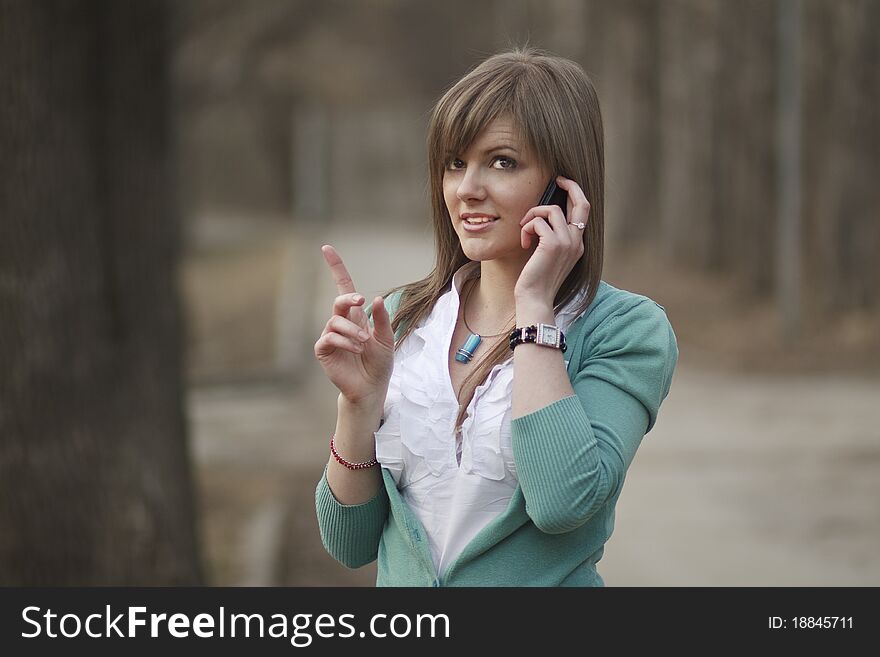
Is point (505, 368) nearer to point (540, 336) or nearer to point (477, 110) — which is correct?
point (540, 336)

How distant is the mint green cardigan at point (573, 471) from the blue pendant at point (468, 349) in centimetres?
18

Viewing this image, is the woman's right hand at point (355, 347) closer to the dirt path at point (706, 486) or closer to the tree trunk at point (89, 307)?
the tree trunk at point (89, 307)

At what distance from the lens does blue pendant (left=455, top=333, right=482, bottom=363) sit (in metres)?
2.50

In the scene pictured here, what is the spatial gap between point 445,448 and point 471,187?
19.1 inches

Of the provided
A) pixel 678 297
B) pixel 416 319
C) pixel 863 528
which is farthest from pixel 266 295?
pixel 416 319

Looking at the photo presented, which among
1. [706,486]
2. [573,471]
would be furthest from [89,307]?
[706,486]

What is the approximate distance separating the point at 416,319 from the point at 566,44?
24523 millimetres

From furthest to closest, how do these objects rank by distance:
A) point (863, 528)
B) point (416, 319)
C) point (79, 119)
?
point (863, 528) → point (79, 119) → point (416, 319)

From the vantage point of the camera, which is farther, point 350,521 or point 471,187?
point 350,521

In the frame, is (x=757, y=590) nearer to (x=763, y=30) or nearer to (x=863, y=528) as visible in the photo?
(x=863, y=528)

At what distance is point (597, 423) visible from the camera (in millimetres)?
2312

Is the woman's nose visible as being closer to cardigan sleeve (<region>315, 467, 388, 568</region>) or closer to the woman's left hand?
the woman's left hand

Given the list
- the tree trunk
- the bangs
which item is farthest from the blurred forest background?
the bangs

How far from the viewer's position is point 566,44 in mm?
26312
